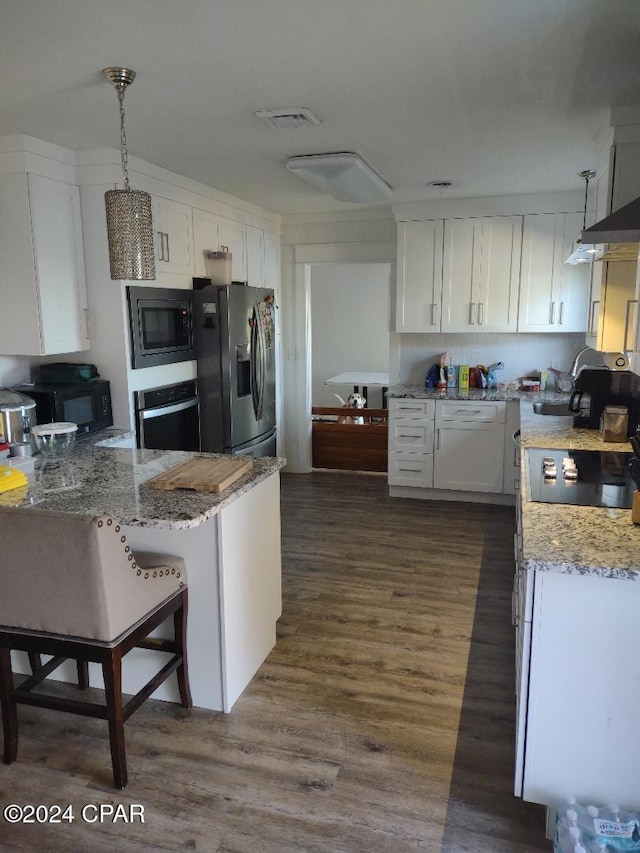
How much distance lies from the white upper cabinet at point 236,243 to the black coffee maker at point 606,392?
105 inches

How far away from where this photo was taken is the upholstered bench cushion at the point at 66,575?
5.96 ft

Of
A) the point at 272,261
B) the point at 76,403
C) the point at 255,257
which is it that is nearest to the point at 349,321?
the point at 272,261

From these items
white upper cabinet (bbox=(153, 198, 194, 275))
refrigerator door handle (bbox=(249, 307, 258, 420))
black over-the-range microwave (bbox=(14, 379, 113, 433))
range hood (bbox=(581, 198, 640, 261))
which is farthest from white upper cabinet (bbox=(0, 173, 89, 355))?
range hood (bbox=(581, 198, 640, 261))

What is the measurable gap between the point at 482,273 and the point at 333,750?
12.8ft

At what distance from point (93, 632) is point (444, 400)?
3.60m

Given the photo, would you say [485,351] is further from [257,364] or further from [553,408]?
[257,364]

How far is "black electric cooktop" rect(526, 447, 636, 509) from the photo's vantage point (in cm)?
227

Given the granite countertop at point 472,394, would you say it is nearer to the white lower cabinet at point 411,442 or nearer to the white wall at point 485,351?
the white lower cabinet at point 411,442

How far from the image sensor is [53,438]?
278 cm

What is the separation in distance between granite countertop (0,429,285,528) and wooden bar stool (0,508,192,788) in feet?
0.59

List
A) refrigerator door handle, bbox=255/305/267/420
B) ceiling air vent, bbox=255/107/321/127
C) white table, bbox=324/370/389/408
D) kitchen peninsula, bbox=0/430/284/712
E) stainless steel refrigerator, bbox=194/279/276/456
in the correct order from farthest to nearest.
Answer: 1. white table, bbox=324/370/389/408
2. refrigerator door handle, bbox=255/305/267/420
3. stainless steel refrigerator, bbox=194/279/276/456
4. ceiling air vent, bbox=255/107/321/127
5. kitchen peninsula, bbox=0/430/284/712

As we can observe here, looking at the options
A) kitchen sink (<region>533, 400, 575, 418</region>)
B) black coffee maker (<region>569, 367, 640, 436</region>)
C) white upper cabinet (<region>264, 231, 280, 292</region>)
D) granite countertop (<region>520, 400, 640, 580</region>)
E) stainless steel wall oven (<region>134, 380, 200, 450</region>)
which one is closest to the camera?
granite countertop (<region>520, 400, 640, 580</region>)

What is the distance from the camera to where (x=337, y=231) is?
5.66 metres

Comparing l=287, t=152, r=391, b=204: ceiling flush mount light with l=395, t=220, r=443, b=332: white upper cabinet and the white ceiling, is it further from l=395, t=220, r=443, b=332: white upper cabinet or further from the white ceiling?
l=395, t=220, r=443, b=332: white upper cabinet
